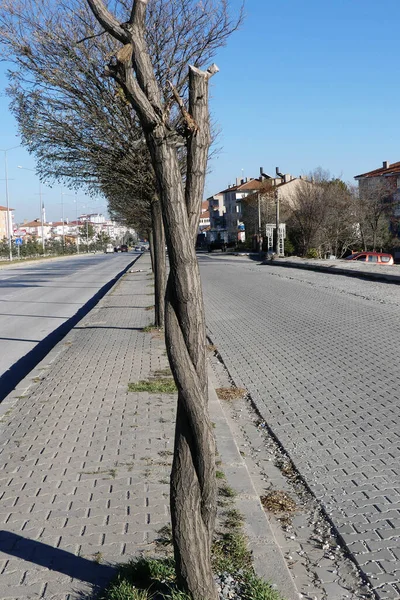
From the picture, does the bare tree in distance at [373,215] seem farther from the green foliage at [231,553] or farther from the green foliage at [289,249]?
the green foliage at [231,553]

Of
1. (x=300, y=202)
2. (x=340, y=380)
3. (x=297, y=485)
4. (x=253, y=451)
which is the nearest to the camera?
(x=297, y=485)

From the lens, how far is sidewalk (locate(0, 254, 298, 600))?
3.90 metres

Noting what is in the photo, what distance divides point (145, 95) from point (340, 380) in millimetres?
6260

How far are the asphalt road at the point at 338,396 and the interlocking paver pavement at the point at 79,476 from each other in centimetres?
117

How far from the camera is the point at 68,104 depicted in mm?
13078

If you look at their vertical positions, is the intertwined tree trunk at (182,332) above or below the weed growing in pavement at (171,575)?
above

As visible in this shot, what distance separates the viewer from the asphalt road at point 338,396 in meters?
4.67

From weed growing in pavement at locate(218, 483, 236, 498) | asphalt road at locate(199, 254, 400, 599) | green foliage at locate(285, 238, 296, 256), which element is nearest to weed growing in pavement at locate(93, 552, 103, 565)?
weed growing in pavement at locate(218, 483, 236, 498)

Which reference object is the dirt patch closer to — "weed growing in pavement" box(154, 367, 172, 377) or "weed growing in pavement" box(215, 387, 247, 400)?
"weed growing in pavement" box(215, 387, 247, 400)

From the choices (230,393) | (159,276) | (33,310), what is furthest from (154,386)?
(33,310)

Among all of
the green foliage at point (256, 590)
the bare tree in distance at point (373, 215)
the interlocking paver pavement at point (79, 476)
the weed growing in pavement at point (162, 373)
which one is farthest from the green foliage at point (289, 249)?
the green foliage at point (256, 590)

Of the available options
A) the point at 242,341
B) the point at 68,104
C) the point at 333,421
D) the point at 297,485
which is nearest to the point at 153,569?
the point at 297,485

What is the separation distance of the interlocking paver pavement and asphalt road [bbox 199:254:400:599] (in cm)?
117

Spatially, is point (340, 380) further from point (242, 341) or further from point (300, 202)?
point (300, 202)
